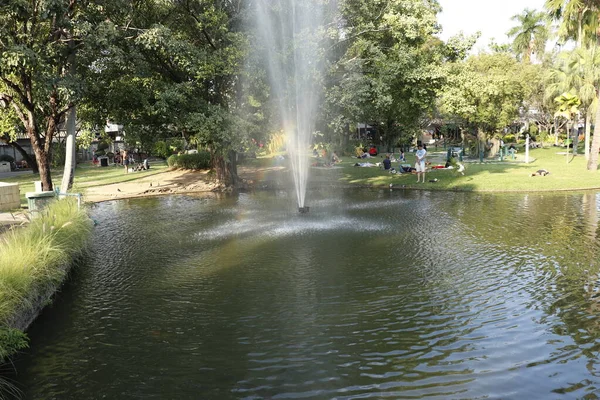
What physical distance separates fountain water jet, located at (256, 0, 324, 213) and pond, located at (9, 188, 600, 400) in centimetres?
840

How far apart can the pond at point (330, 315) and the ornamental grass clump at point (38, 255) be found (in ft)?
1.90

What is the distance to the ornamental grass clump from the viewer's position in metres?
7.60

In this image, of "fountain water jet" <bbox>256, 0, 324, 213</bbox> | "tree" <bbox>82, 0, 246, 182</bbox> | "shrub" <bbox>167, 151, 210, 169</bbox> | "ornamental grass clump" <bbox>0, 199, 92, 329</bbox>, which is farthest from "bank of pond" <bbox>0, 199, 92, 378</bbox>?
"shrub" <bbox>167, 151, 210, 169</bbox>

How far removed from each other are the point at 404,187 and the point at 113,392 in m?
21.7

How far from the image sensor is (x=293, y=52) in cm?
2111

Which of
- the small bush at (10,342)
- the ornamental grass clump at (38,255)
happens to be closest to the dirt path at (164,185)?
the ornamental grass clump at (38,255)

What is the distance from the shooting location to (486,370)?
626 centimetres

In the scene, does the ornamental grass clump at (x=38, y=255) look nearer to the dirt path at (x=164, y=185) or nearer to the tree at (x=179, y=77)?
the tree at (x=179, y=77)

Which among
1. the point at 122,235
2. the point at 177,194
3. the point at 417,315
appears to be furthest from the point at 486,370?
the point at 177,194

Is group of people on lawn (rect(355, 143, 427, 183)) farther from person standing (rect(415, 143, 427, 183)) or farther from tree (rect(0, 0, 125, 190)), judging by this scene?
tree (rect(0, 0, 125, 190))

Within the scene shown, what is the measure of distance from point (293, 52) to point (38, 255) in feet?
49.7

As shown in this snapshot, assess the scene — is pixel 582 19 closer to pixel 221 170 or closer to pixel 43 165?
pixel 221 170

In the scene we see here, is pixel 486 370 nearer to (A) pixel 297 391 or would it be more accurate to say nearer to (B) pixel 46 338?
(A) pixel 297 391

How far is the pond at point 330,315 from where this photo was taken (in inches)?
242
